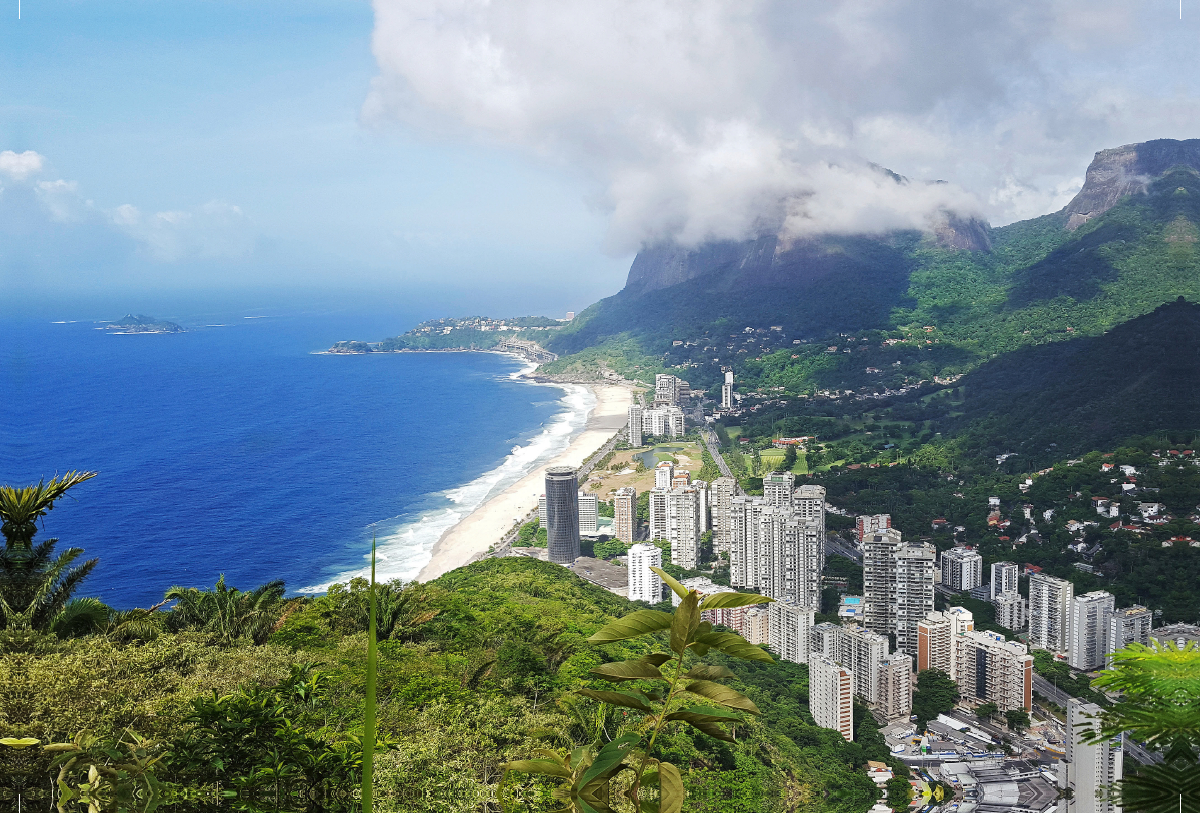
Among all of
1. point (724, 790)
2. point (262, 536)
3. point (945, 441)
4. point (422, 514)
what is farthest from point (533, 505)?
point (724, 790)

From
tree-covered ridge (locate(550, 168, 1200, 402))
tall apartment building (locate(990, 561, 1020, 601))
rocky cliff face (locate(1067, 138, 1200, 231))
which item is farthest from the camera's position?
rocky cliff face (locate(1067, 138, 1200, 231))

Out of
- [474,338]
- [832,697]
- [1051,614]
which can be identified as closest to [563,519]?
[832,697]

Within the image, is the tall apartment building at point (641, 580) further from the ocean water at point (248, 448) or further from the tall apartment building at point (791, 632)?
the ocean water at point (248, 448)

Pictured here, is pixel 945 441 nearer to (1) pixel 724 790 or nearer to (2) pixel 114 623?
(1) pixel 724 790

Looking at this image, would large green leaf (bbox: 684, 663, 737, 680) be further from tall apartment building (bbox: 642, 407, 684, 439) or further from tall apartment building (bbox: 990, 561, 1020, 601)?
tall apartment building (bbox: 642, 407, 684, 439)

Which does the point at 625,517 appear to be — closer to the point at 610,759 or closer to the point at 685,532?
the point at 685,532

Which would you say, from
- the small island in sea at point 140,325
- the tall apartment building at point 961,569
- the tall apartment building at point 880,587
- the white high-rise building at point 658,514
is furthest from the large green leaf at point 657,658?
the small island in sea at point 140,325

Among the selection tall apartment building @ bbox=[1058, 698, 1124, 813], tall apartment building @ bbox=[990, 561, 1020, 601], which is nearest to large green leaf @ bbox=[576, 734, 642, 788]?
tall apartment building @ bbox=[1058, 698, 1124, 813]
